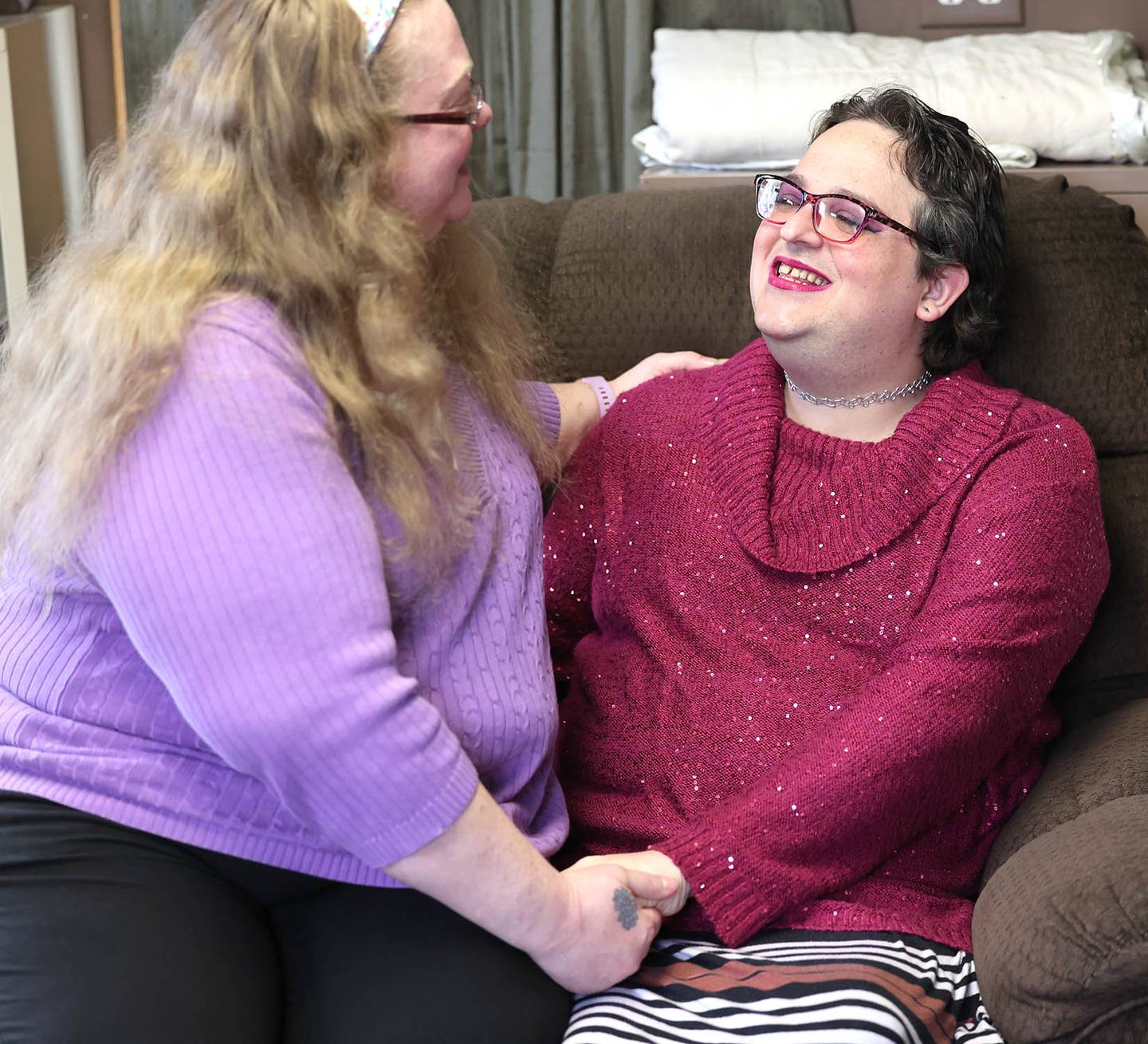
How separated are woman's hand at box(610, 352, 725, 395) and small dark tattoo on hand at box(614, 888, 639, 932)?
2.30 ft

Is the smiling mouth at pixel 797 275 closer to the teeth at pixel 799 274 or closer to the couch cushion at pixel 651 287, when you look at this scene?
the teeth at pixel 799 274

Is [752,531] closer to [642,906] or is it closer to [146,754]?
[642,906]

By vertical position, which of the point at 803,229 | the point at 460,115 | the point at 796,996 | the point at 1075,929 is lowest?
the point at 796,996

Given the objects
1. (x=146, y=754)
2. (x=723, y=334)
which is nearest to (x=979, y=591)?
(x=723, y=334)

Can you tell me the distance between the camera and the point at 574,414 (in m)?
1.69

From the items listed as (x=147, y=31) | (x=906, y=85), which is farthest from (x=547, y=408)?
(x=147, y=31)

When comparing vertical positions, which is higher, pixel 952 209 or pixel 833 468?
pixel 952 209

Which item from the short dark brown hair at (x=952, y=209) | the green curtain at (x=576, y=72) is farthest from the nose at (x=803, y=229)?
the green curtain at (x=576, y=72)

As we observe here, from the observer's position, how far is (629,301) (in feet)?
6.14

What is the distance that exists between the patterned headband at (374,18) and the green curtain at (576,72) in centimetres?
181

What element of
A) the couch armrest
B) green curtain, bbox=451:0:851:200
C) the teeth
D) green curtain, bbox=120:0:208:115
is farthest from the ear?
green curtain, bbox=120:0:208:115

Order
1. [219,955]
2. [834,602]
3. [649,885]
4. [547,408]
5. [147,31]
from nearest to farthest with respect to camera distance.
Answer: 1. [219,955]
2. [649,885]
3. [834,602]
4. [547,408]
5. [147,31]

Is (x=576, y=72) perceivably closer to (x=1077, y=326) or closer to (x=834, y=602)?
(x=1077, y=326)

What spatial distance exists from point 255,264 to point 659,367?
744 mm
